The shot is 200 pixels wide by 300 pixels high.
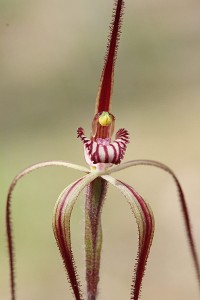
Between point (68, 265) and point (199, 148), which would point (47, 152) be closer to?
point (199, 148)

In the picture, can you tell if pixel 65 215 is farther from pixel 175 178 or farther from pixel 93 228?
pixel 175 178

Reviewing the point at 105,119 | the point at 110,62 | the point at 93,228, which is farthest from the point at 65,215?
the point at 110,62

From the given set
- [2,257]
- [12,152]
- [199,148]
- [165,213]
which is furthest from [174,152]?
[2,257]

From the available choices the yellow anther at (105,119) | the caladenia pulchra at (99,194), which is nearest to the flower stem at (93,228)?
the caladenia pulchra at (99,194)

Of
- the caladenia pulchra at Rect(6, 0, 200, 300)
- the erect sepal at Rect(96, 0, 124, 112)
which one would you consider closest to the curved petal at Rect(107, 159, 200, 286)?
the caladenia pulchra at Rect(6, 0, 200, 300)

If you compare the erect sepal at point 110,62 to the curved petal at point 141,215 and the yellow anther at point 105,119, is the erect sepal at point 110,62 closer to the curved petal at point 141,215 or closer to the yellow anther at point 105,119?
the yellow anther at point 105,119

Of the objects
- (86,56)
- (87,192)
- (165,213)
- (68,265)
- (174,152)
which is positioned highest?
(86,56)

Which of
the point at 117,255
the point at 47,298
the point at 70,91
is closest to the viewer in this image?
the point at 47,298

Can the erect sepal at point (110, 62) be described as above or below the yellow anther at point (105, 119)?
above

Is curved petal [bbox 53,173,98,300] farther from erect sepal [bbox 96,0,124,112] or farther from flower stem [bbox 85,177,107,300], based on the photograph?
erect sepal [bbox 96,0,124,112]
